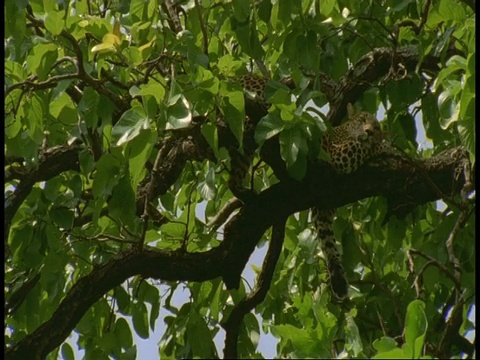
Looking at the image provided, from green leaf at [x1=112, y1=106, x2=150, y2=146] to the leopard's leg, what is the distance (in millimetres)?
1369

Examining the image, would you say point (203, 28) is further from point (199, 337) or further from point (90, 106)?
point (199, 337)

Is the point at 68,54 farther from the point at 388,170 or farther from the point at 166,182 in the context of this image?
the point at 388,170

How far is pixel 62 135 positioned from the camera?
17.5 ft

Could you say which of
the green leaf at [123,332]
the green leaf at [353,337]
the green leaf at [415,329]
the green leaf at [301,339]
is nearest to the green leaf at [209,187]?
the green leaf at [123,332]

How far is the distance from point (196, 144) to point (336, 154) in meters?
0.56

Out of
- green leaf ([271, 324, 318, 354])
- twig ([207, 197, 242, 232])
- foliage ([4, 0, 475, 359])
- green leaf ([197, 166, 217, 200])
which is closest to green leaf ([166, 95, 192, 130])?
foliage ([4, 0, 475, 359])

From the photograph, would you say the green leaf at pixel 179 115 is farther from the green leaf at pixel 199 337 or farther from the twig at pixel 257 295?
the green leaf at pixel 199 337

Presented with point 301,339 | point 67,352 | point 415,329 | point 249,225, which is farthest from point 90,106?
point 415,329

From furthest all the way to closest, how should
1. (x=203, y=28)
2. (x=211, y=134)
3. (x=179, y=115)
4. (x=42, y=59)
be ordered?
1. (x=203, y=28)
2. (x=42, y=59)
3. (x=211, y=134)
4. (x=179, y=115)

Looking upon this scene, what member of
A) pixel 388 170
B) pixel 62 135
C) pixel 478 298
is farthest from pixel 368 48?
pixel 478 298

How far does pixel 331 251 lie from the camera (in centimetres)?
548

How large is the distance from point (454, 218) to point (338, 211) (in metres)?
0.72

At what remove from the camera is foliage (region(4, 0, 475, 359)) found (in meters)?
4.40

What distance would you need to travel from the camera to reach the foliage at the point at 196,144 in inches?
173
